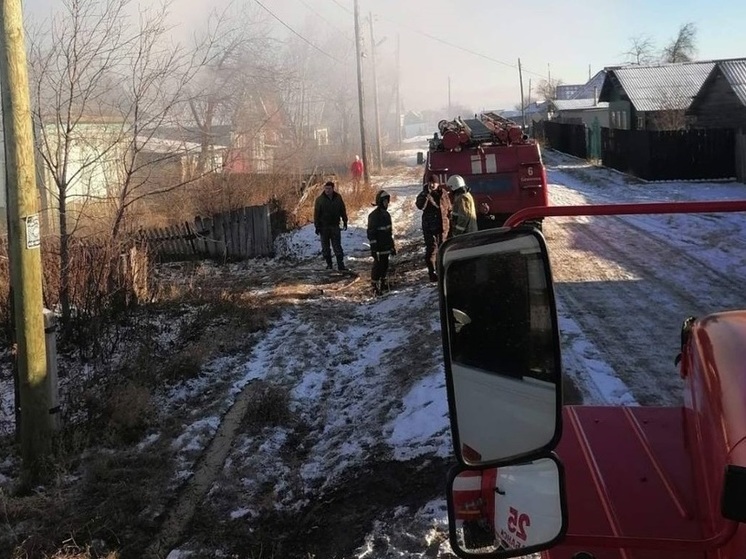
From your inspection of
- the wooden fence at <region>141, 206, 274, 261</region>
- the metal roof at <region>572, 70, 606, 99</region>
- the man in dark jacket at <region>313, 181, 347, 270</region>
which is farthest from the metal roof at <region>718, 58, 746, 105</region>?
the metal roof at <region>572, 70, 606, 99</region>

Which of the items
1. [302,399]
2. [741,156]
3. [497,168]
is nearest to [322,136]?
[741,156]

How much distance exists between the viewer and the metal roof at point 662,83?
33.8m

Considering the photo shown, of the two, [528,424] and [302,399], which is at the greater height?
[528,424]

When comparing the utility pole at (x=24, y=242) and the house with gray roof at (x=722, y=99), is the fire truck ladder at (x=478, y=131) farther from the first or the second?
the house with gray roof at (x=722, y=99)

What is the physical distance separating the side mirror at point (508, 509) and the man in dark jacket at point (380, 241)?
29.3ft

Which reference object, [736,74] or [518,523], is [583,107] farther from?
[518,523]

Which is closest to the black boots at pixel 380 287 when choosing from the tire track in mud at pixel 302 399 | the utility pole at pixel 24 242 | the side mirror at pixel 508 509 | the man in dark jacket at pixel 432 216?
the tire track in mud at pixel 302 399

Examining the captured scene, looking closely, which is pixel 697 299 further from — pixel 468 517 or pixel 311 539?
pixel 468 517

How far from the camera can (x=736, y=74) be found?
2889 cm

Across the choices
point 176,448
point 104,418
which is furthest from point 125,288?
point 176,448

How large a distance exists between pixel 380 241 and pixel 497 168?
2.75 meters

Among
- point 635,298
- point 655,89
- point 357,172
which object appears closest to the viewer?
point 635,298

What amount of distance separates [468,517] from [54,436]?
4.46 metres

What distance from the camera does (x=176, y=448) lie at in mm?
5578
